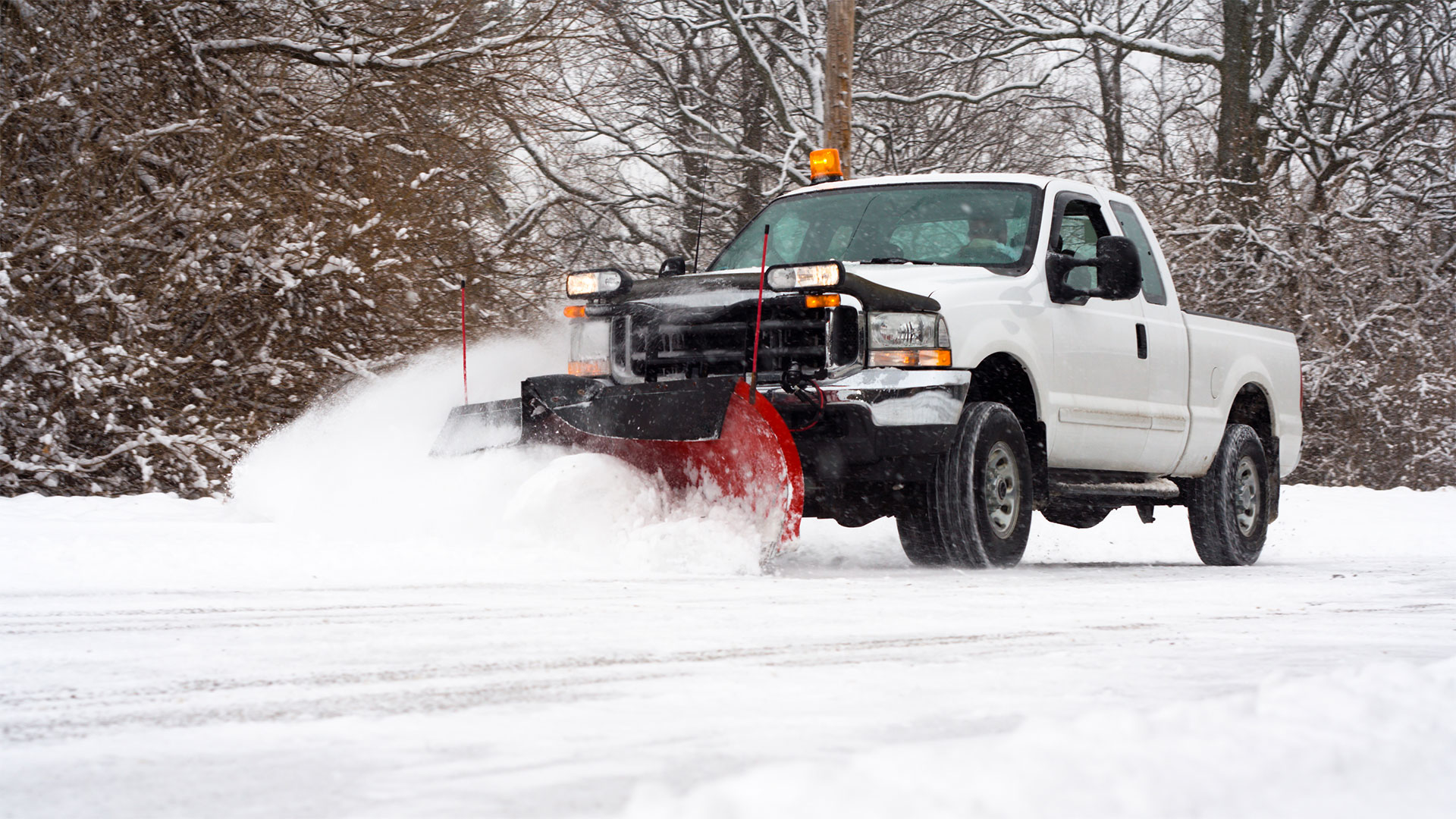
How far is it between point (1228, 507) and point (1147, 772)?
6976 mm

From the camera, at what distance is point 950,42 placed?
21.7 metres

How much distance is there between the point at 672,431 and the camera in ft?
21.0

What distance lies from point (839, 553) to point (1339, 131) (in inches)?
573

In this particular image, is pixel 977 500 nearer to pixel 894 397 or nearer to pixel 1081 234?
pixel 894 397

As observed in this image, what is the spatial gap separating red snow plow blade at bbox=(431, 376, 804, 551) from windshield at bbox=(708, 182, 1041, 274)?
4.41ft

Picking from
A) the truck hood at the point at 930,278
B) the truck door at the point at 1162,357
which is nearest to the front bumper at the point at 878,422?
the truck hood at the point at 930,278

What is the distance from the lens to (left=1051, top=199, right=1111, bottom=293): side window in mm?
7962

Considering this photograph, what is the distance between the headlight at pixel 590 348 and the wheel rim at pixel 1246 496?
4.05 m

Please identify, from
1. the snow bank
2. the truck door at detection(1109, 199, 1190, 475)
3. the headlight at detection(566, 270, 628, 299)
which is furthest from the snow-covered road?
the truck door at detection(1109, 199, 1190, 475)

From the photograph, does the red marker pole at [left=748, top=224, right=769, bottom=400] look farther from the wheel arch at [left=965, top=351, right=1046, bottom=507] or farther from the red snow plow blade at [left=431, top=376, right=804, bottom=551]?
the wheel arch at [left=965, top=351, right=1046, bottom=507]

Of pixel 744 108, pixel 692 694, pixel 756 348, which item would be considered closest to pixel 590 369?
pixel 756 348

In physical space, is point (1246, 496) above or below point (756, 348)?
below

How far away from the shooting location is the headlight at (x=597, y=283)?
285 inches

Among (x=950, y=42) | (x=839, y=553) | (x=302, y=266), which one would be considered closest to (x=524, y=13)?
(x=302, y=266)
